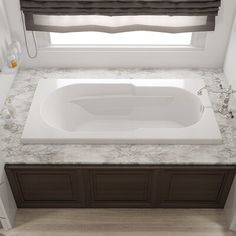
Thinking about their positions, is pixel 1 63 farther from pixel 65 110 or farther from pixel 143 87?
pixel 143 87

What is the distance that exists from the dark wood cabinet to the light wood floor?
58 millimetres

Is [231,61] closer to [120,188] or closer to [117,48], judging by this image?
[117,48]

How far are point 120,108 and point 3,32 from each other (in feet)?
3.83

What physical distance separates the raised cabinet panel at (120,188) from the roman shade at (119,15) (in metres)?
1.17

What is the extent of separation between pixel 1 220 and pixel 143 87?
1.52 metres

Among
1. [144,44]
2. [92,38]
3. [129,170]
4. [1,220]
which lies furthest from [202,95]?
[1,220]

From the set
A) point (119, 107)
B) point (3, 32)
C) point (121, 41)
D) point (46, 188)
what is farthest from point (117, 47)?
point (46, 188)

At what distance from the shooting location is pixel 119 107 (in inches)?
120

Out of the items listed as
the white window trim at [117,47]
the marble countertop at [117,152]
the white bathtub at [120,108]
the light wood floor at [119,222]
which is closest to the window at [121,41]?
the white window trim at [117,47]

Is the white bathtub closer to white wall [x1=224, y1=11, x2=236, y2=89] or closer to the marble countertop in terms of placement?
the marble countertop

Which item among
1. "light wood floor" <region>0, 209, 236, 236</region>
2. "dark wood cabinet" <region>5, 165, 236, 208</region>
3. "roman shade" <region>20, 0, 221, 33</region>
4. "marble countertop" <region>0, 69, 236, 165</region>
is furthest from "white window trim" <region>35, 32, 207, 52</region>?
"light wood floor" <region>0, 209, 236, 236</region>

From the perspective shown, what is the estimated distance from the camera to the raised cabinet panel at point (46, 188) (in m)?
2.37

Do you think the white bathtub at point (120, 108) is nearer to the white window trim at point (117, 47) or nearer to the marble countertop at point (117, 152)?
the marble countertop at point (117, 152)

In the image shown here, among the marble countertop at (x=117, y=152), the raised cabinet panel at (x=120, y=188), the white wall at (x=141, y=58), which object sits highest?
the white wall at (x=141, y=58)
